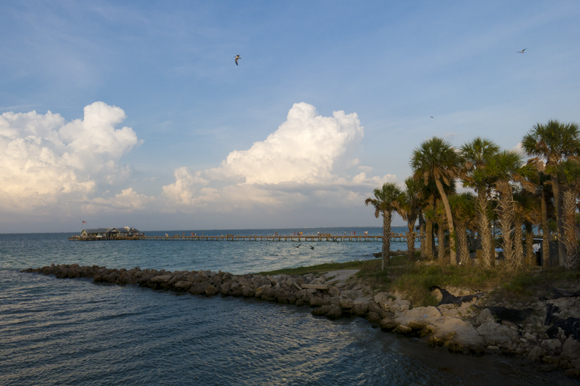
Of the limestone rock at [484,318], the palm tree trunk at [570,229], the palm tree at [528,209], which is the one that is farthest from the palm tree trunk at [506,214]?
the limestone rock at [484,318]

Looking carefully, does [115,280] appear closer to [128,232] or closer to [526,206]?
[526,206]

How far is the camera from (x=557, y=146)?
2016cm

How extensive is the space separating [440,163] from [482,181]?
3721mm

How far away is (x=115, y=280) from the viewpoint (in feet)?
114

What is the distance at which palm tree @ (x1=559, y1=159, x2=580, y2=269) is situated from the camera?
59.8ft

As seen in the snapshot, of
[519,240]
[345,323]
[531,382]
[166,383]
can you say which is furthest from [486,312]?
[166,383]

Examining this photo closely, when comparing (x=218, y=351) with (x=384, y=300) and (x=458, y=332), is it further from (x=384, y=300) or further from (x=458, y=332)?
(x=384, y=300)

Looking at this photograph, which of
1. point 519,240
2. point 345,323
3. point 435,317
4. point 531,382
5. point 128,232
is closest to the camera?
point 531,382

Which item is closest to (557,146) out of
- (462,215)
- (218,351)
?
(462,215)

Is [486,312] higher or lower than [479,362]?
higher

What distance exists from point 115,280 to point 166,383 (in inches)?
1069

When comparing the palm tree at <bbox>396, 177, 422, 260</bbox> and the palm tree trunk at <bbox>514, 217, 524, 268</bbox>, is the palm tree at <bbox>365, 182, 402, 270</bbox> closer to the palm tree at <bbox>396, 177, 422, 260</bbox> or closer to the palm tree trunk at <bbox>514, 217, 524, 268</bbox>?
the palm tree at <bbox>396, 177, 422, 260</bbox>

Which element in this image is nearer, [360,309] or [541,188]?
[360,309]

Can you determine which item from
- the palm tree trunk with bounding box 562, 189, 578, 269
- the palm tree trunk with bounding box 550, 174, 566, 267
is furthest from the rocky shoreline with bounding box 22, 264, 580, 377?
the palm tree trunk with bounding box 550, 174, 566, 267
